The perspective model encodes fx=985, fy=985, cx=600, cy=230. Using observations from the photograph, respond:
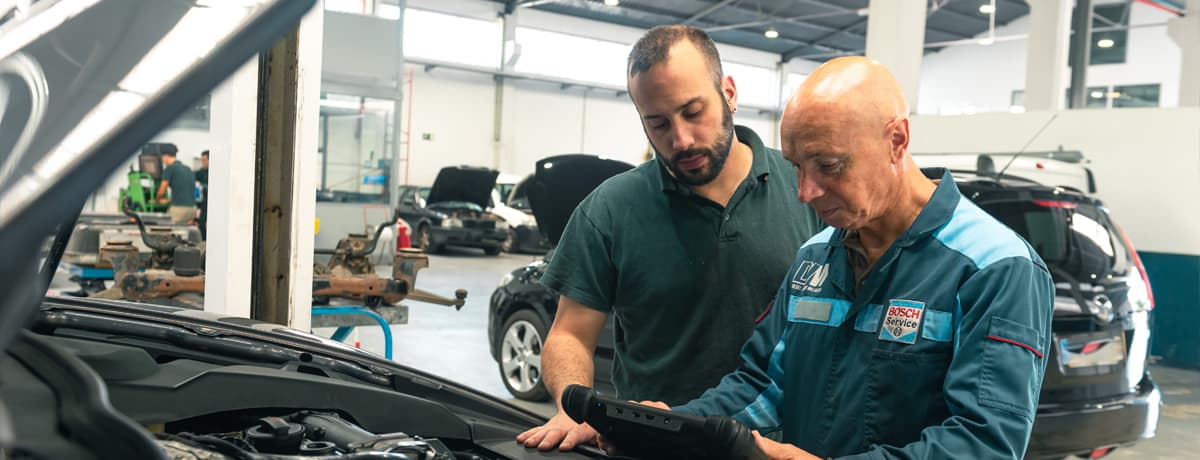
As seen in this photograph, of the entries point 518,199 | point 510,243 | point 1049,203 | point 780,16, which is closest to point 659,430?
point 1049,203

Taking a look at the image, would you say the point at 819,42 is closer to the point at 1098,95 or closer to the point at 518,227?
the point at 1098,95

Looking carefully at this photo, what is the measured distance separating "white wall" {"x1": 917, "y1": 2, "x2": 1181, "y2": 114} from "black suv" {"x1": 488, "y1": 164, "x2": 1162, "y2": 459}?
16359 millimetres

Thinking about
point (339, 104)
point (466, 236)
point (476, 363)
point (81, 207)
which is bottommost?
point (476, 363)

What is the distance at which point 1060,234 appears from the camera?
436cm

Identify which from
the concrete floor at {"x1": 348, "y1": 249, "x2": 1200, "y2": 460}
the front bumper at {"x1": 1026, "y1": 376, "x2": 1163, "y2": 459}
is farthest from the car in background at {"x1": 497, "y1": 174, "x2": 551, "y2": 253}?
the front bumper at {"x1": 1026, "y1": 376, "x2": 1163, "y2": 459}

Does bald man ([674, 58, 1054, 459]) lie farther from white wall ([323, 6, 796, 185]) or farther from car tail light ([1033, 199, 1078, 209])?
white wall ([323, 6, 796, 185])

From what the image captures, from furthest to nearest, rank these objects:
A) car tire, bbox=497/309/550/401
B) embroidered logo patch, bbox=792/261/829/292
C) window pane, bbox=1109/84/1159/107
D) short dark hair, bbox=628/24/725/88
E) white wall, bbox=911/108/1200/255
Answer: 1. window pane, bbox=1109/84/1159/107
2. white wall, bbox=911/108/1200/255
3. car tire, bbox=497/309/550/401
4. short dark hair, bbox=628/24/725/88
5. embroidered logo patch, bbox=792/261/829/292

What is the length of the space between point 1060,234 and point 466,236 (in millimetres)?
10903

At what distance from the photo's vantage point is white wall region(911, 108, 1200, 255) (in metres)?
7.68

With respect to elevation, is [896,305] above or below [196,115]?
below

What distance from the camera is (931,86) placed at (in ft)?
83.4

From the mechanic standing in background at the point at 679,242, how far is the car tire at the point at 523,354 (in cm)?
325

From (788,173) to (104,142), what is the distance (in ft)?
5.52

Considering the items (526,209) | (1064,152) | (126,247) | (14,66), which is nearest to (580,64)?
(526,209)
